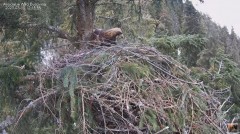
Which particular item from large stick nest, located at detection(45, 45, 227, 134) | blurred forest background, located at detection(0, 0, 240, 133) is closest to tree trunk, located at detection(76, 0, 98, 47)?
blurred forest background, located at detection(0, 0, 240, 133)

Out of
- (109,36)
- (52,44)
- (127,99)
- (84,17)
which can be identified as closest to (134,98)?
(127,99)

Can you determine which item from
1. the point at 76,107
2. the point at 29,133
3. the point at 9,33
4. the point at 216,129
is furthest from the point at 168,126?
the point at 9,33

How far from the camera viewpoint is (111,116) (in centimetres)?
257

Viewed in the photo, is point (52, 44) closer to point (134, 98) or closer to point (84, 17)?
point (84, 17)

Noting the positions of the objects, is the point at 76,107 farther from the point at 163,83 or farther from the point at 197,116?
the point at 197,116

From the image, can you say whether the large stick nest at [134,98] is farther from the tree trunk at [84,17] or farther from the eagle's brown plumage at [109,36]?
the tree trunk at [84,17]

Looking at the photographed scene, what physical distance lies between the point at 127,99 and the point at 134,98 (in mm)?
66

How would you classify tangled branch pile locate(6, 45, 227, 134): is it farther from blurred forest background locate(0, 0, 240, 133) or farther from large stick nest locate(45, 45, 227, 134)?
blurred forest background locate(0, 0, 240, 133)

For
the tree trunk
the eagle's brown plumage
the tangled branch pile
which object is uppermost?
the tree trunk

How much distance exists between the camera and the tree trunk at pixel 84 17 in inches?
174

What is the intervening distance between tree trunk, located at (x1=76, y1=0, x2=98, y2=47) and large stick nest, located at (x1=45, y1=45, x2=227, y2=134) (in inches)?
58.3

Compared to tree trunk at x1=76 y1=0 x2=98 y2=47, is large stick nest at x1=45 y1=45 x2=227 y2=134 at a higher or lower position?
lower

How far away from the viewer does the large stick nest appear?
2521mm

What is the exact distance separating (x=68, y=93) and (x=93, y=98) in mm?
185
